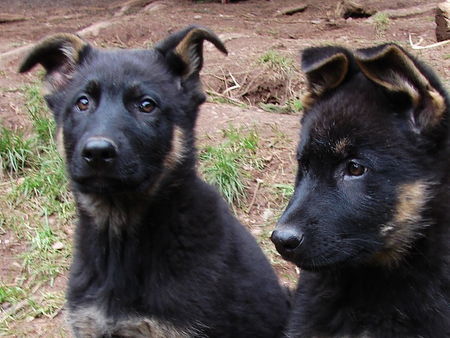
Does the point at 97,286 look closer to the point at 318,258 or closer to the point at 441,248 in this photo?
the point at 318,258

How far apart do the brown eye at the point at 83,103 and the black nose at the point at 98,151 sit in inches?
A: 19.5

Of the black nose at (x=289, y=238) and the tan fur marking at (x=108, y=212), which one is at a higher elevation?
the black nose at (x=289, y=238)

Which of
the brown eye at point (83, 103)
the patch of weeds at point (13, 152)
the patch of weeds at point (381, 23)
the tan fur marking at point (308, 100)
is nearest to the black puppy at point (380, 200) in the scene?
the tan fur marking at point (308, 100)

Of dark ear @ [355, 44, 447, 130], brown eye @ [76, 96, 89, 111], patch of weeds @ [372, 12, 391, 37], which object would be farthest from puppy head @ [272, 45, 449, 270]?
patch of weeds @ [372, 12, 391, 37]

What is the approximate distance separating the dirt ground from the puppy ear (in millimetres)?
2599

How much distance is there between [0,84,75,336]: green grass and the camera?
604 cm

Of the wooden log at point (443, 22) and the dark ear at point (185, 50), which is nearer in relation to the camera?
the dark ear at point (185, 50)

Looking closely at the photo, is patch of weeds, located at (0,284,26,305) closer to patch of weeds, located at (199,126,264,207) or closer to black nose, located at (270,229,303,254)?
patch of weeds, located at (199,126,264,207)

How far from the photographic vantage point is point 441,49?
9867 millimetres

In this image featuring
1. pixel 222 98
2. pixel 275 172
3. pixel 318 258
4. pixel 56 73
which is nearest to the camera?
pixel 318 258

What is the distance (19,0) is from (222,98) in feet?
32.3

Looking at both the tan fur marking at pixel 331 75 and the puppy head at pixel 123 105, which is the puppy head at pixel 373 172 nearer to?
the tan fur marking at pixel 331 75

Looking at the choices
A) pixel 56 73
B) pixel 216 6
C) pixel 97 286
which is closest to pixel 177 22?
pixel 216 6

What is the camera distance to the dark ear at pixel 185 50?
4.66 m
